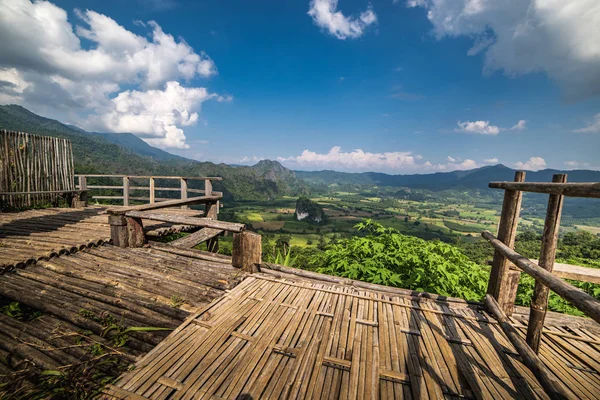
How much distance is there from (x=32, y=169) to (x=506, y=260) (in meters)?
12.9

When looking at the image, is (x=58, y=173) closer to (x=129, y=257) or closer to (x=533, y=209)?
(x=129, y=257)

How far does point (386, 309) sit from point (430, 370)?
99 centimetres

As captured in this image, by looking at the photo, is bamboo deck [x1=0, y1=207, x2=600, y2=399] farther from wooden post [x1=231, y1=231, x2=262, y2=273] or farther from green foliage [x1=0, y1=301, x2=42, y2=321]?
wooden post [x1=231, y1=231, x2=262, y2=273]

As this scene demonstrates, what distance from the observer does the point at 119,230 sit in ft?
15.9

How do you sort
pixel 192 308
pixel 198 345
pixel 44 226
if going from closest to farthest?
pixel 198 345
pixel 192 308
pixel 44 226

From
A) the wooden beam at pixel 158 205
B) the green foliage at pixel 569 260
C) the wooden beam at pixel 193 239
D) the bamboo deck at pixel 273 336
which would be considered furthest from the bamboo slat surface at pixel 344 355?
the wooden beam at pixel 193 239

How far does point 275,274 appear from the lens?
163 inches

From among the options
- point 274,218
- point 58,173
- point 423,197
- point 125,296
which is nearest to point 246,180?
point 274,218

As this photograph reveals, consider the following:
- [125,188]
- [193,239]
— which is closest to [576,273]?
[193,239]

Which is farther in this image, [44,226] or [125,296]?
[44,226]

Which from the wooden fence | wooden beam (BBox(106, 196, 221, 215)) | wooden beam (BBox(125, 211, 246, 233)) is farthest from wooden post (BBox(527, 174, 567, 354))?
the wooden fence

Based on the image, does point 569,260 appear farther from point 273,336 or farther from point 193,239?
point 193,239

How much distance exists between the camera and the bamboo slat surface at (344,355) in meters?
1.95

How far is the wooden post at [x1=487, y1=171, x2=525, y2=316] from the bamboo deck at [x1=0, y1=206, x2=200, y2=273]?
6662 millimetres
